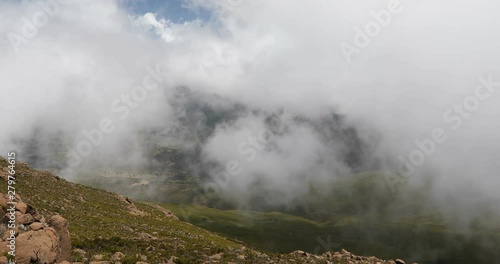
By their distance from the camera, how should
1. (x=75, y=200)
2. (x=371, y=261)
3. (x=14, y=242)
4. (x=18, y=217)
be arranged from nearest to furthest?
(x=14, y=242)
(x=18, y=217)
(x=371, y=261)
(x=75, y=200)

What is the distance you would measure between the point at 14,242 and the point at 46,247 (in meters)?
2.00

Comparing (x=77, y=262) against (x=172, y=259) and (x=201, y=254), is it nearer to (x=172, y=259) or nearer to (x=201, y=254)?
(x=172, y=259)

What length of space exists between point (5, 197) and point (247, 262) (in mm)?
25093

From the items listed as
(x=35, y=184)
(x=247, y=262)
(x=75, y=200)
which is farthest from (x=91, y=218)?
(x=247, y=262)

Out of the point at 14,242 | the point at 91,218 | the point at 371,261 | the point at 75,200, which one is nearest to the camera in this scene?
the point at 14,242

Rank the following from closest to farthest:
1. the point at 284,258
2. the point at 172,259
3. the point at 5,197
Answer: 1. the point at 5,197
2. the point at 172,259
3. the point at 284,258

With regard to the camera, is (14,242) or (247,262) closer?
(14,242)

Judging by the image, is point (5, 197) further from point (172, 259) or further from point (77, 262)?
point (172, 259)

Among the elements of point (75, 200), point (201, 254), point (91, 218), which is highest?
point (75, 200)

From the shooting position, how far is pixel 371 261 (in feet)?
163

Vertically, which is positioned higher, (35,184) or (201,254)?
(35,184)

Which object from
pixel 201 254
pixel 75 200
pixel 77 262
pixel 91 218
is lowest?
pixel 77 262

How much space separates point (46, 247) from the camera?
23328 mm

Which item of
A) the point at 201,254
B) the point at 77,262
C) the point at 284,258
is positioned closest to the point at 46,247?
the point at 77,262
